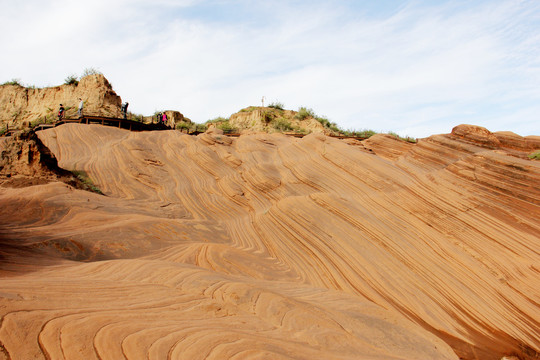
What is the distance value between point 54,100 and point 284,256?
31342mm

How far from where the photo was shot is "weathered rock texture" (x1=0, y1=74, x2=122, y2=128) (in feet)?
91.1

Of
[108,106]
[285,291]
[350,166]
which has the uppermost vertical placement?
[108,106]

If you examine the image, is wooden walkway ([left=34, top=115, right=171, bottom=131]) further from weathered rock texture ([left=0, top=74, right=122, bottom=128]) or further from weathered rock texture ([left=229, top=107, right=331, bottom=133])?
weathered rock texture ([left=229, top=107, right=331, bottom=133])

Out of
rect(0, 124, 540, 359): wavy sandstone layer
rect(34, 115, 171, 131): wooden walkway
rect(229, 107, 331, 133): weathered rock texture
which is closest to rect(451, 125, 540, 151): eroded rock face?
rect(0, 124, 540, 359): wavy sandstone layer

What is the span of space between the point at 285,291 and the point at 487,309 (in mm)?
3490

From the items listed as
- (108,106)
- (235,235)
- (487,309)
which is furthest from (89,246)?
(108,106)

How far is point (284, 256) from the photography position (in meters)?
8.02

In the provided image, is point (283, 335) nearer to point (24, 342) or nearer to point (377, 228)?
point (24, 342)

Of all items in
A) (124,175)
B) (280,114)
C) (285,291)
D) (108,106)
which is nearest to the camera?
(285,291)

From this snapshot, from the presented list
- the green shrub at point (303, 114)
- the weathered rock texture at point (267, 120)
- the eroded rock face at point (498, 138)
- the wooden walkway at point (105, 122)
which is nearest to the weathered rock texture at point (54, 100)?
the wooden walkway at point (105, 122)

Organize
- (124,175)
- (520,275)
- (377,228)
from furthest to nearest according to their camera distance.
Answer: (124,175) → (377,228) → (520,275)

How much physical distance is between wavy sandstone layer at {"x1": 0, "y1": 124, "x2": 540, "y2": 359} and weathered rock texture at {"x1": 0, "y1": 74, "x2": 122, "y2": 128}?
1589 centimetres

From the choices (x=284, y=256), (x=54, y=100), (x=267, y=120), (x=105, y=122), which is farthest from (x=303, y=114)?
(x=284, y=256)

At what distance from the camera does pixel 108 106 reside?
91.4 feet
